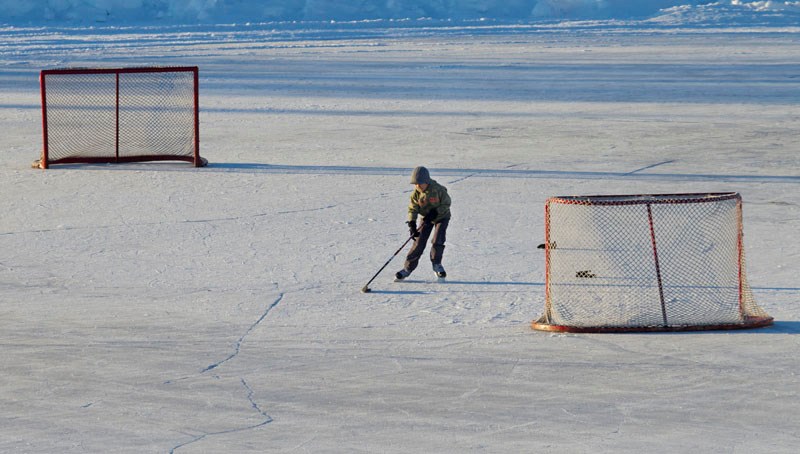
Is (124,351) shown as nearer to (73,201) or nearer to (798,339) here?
(798,339)

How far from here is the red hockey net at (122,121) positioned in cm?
1689

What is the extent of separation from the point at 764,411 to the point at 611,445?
1.10 meters

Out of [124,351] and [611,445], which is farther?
[124,351]

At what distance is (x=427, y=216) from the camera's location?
31.8ft

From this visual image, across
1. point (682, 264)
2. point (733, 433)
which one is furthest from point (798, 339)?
point (733, 433)

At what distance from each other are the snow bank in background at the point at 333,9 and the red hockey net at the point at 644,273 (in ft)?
180

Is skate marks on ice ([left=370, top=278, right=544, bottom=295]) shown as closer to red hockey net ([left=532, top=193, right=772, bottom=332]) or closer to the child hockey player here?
the child hockey player

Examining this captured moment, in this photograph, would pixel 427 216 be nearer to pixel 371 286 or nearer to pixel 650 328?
pixel 371 286

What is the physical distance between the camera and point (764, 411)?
662cm

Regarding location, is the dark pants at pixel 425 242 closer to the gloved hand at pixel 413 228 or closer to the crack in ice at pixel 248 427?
the gloved hand at pixel 413 228

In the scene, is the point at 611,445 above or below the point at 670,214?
below

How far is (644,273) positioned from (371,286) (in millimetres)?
2243

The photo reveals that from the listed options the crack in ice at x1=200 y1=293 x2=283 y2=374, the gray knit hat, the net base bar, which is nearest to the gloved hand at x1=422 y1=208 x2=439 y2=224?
the gray knit hat

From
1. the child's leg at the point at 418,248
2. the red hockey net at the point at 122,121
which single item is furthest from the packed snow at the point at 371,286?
the red hockey net at the point at 122,121
